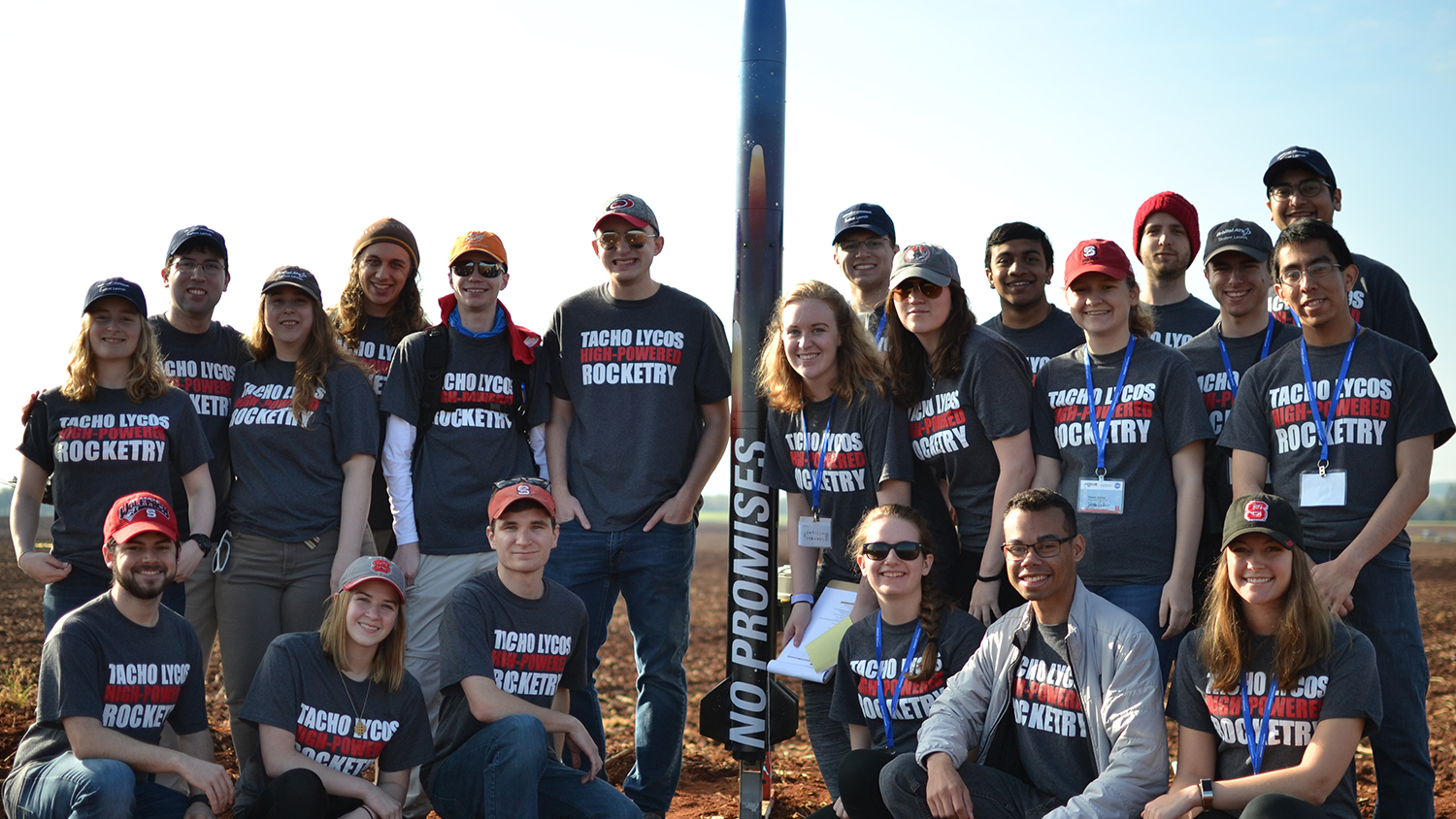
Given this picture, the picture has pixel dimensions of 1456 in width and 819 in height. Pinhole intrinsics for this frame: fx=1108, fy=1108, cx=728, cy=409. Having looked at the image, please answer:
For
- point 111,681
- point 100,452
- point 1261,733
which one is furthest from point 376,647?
point 1261,733

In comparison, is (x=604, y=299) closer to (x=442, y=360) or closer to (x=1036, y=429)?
(x=442, y=360)

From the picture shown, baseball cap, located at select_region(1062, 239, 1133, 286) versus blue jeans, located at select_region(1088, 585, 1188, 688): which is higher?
baseball cap, located at select_region(1062, 239, 1133, 286)

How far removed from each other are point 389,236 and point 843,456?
2.60m

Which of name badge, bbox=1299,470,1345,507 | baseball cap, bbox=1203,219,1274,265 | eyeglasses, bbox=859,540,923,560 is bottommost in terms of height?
eyeglasses, bbox=859,540,923,560

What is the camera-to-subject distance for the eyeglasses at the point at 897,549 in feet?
15.1

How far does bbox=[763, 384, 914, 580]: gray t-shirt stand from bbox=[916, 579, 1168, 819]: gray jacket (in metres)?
0.88

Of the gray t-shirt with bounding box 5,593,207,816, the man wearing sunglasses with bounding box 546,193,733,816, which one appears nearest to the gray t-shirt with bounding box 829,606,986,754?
the man wearing sunglasses with bounding box 546,193,733,816

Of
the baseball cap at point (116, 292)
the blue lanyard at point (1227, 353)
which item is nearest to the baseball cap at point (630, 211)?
the baseball cap at point (116, 292)

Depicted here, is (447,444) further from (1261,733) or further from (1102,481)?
(1261,733)

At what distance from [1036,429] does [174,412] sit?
3.95m

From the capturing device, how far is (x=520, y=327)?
558 cm

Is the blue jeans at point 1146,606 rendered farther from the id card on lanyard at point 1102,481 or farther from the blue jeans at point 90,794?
the blue jeans at point 90,794

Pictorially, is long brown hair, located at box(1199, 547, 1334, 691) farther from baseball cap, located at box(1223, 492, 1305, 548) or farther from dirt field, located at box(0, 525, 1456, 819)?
dirt field, located at box(0, 525, 1456, 819)

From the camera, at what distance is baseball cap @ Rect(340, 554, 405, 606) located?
15.1 feet
